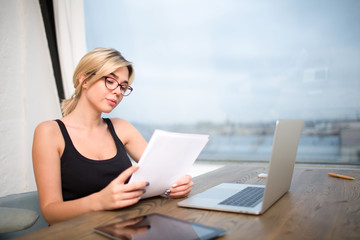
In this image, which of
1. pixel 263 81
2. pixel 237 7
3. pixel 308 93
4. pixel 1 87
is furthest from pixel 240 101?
pixel 1 87

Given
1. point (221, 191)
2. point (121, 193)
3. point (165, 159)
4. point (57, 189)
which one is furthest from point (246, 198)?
point (57, 189)

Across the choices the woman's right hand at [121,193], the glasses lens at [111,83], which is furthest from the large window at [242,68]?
the woman's right hand at [121,193]

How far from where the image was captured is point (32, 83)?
2.74 m

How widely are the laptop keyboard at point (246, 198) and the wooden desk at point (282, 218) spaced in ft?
0.22

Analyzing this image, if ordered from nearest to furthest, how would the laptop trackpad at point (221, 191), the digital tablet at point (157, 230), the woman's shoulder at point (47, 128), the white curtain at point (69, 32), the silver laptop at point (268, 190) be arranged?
1. the digital tablet at point (157, 230)
2. the silver laptop at point (268, 190)
3. the laptop trackpad at point (221, 191)
4. the woman's shoulder at point (47, 128)
5. the white curtain at point (69, 32)

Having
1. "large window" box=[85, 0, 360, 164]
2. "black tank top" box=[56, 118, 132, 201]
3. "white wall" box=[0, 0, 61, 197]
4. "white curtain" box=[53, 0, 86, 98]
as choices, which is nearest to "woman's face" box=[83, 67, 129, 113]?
"black tank top" box=[56, 118, 132, 201]

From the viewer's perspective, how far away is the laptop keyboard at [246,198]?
98 centimetres

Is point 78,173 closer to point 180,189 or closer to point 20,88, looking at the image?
point 180,189

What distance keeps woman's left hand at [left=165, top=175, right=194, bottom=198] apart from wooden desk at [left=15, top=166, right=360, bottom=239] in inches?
1.2

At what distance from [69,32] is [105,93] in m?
1.84

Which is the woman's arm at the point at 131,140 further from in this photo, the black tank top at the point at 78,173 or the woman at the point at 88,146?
the black tank top at the point at 78,173

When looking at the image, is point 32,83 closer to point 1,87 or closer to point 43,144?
point 1,87

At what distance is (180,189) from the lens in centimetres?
111

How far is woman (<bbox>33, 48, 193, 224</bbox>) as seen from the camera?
1.10 metres
